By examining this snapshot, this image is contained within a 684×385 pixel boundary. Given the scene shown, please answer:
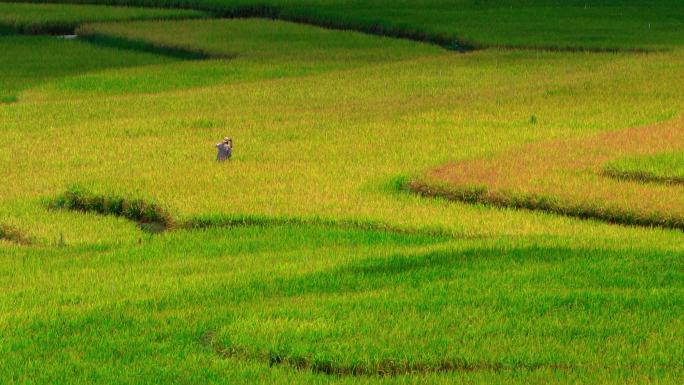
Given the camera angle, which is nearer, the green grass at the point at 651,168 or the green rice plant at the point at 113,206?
the green rice plant at the point at 113,206

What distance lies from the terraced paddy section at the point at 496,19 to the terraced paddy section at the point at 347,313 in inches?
→ 734

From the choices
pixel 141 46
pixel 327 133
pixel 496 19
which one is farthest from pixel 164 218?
pixel 496 19

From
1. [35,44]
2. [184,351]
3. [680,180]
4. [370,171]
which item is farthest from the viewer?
[35,44]

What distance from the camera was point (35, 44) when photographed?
30953 mm

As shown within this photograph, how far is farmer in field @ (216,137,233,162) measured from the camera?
1409cm

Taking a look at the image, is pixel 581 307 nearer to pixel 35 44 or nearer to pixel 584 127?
pixel 584 127

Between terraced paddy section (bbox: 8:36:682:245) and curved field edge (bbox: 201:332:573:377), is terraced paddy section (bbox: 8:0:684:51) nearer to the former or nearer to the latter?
terraced paddy section (bbox: 8:36:682:245)

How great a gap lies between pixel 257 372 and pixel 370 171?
6.96 m

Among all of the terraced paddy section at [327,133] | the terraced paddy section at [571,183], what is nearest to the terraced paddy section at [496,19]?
the terraced paddy section at [327,133]

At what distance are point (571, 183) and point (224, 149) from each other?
13.0ft

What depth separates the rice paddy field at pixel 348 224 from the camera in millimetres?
7078

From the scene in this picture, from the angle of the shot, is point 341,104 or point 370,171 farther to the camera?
point 341,104

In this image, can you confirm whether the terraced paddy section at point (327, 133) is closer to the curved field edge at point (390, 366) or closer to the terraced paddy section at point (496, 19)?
the terraced paddy section at point (496, 19)

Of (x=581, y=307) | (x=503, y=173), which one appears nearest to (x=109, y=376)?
(x=581, y=307)
